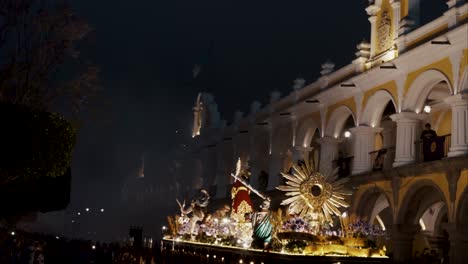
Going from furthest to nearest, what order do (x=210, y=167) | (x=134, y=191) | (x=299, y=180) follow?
(x=134, y=191) < (x=210, y=167) < (x=299, y=180)

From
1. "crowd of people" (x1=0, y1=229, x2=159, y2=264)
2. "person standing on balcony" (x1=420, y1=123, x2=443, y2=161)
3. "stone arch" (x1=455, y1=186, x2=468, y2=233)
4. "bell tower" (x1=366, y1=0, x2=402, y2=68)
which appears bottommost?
"crowd of people" (x1=0, y1=229, x2=159, y2=264)

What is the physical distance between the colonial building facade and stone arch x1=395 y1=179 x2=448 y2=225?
1.3 inches

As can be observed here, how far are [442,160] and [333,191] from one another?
4485 mm

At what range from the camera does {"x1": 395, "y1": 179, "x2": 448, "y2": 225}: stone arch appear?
78.2ft

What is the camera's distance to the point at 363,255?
17609 millimetres

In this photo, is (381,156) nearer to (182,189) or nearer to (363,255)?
(363,255)

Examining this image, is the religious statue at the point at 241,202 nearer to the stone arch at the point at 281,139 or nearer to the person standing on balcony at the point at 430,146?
the person standing on balcony at the point at 430,146

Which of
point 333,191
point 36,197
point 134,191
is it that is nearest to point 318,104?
point 333,191

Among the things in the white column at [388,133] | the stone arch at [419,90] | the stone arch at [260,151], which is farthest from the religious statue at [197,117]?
the stone arch at [419,90]

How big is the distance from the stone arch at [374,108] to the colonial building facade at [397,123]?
0.13ft

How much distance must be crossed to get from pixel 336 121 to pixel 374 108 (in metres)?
3.19

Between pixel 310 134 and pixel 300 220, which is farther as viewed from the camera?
pixel 310 134

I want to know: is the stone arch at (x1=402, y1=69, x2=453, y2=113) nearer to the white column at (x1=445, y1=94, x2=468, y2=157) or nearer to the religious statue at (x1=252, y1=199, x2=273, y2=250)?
the white column at (x1=445, y1=94, x2=468, y2=157)

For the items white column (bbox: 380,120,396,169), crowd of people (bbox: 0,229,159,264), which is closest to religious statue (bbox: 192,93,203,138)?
white column (bbox: 380,120,396,169)
